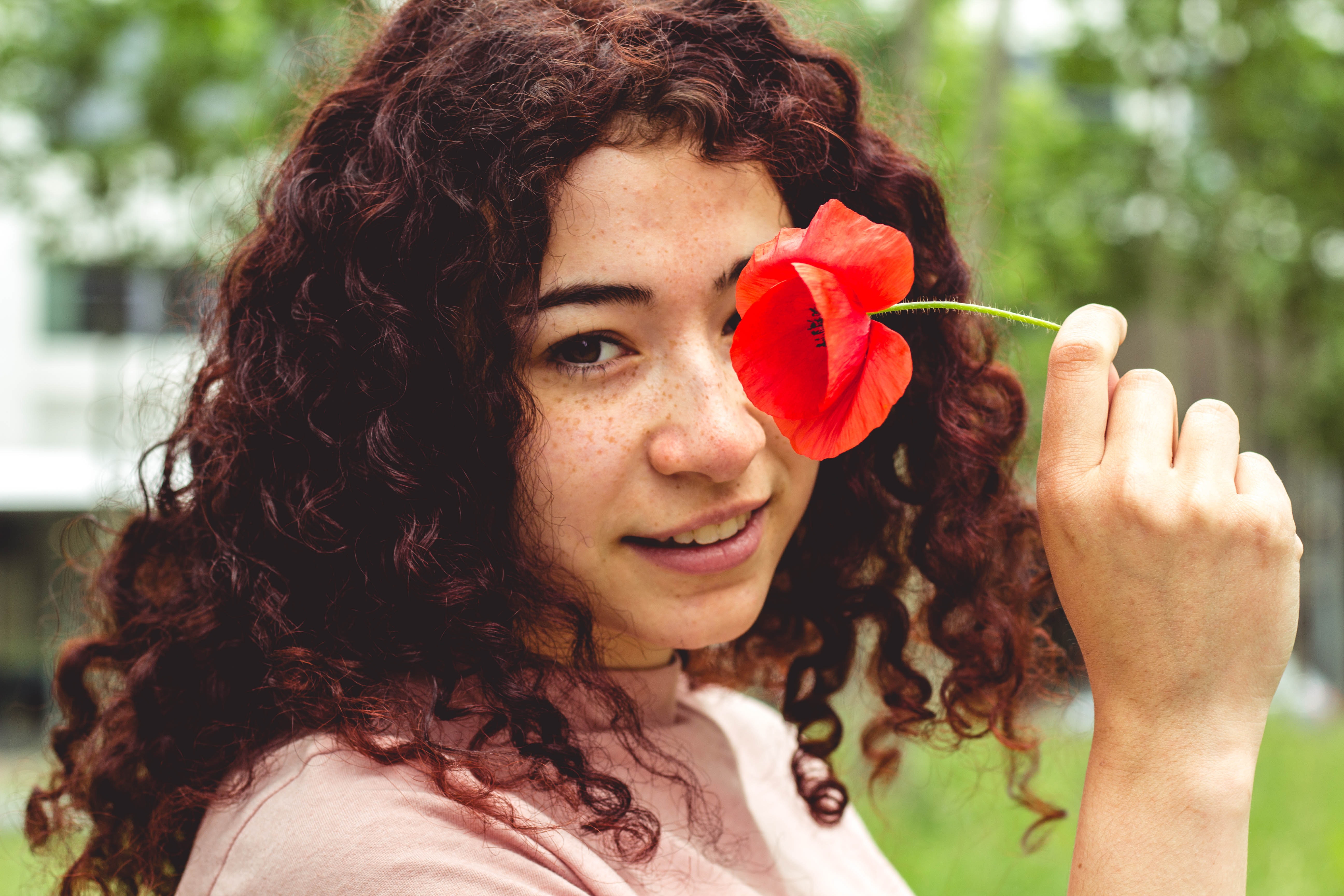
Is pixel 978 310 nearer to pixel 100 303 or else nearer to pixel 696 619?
pixel 696 619

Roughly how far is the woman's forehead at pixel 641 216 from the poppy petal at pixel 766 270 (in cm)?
24

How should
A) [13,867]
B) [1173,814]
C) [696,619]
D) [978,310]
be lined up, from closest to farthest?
[978,310] → [1173,814] → [696,619] → [13,867]

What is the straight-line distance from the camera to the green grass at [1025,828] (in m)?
4.86

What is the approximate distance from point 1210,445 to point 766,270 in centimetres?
51

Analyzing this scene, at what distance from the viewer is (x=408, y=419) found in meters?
1.51

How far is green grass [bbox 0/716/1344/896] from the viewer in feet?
16.0

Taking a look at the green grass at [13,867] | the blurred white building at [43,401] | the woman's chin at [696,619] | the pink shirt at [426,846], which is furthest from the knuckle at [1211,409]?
the blurred white building at [43,401]

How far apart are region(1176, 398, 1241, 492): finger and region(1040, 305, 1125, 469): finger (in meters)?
0.08

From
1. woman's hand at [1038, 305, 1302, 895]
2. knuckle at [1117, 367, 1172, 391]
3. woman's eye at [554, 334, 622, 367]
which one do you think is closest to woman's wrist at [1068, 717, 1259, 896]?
woman's hand at [1038, 305, 1302, 895]

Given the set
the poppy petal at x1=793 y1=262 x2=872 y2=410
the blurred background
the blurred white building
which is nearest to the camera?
the poppy petal at x1=793 y1=262 x2=872 y2=410

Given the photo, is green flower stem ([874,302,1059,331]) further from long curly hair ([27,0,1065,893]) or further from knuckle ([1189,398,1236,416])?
long curly hair ([27,0,1065,893])

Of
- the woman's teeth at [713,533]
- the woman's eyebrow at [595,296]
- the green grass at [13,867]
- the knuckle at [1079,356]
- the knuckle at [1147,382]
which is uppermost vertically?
the woman's eyebrow at [595,296]

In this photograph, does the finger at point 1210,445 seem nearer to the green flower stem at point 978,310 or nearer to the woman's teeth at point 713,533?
the green flower stem at point 978,310

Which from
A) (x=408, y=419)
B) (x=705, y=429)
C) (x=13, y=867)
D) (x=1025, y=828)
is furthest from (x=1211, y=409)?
(x=13, y=867)
